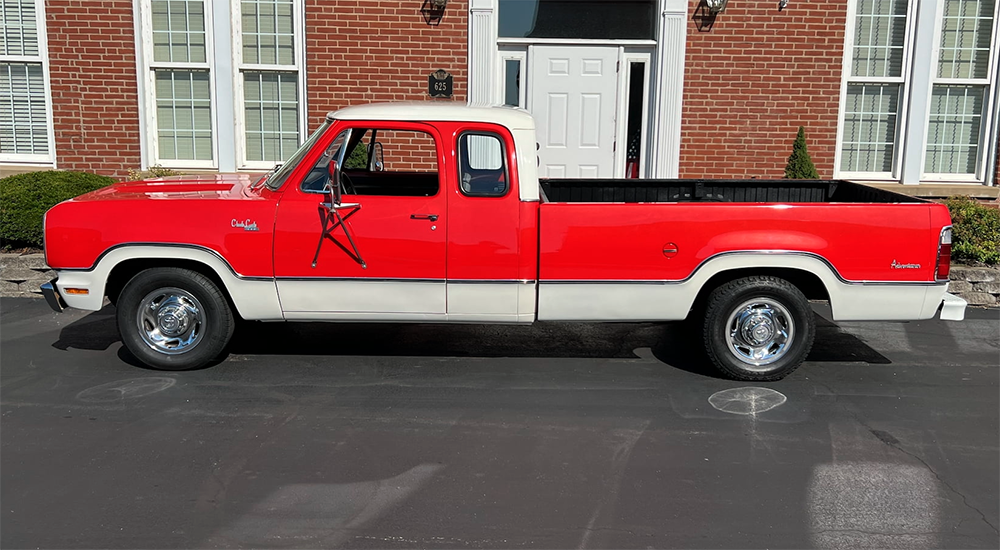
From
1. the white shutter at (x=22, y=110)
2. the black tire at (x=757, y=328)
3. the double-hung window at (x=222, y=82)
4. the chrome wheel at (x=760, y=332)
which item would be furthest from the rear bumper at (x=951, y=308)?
the white shutter at (x=22, y=110)

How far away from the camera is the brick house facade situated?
1057 cm

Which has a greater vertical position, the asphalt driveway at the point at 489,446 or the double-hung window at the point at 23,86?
the double-hung window at the point at 23,86

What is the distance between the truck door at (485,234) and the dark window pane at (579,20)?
15.9 ft

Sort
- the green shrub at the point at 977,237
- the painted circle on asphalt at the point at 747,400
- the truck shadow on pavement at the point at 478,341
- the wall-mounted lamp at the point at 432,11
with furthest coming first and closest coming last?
the wall-mounted lamp at the point at 432,11 → the green shrub at the point at 977,237 → the truck shadow on pavement at the point at 478,341 → the painted circle on asphalt at the point at 747,400

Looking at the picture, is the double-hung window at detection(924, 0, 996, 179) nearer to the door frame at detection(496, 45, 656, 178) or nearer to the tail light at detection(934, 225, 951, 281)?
the door frame at detection(496, 45, 656, 178)

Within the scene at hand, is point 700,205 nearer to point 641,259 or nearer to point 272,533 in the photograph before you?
point 641,259

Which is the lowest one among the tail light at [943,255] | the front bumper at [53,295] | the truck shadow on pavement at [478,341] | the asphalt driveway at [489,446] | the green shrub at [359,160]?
the asphalt driveway at [489,446]

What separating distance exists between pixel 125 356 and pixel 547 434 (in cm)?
342

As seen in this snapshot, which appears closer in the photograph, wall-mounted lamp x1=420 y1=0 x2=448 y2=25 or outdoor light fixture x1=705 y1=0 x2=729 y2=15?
outdoor light fixture x1=705 y1=0 x2=729 y2=15

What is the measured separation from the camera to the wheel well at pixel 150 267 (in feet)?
20.9

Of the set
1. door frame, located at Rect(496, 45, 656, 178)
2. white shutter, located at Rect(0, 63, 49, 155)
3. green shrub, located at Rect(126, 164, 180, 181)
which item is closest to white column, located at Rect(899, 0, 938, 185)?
door frame, located at Rect(496, 45, 656, 178)

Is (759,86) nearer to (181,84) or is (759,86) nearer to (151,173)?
(181,84)

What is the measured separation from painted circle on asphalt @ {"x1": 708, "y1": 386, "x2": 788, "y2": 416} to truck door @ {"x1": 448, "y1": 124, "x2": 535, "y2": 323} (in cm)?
140

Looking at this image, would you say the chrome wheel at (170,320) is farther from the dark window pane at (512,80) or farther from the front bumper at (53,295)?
the dark window pane at (512,80)
